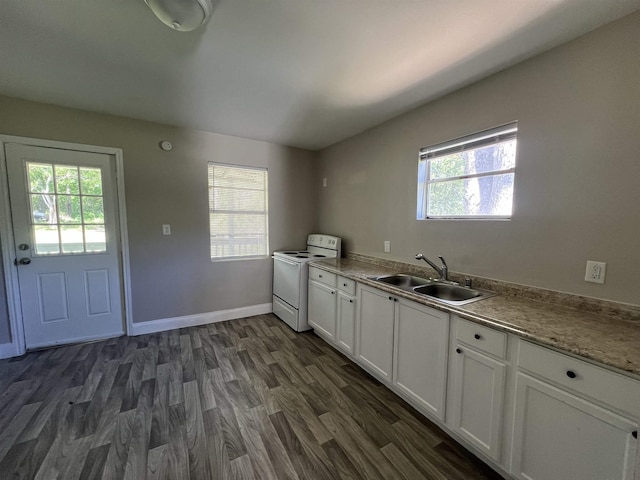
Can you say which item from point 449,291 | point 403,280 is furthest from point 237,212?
point 449,291

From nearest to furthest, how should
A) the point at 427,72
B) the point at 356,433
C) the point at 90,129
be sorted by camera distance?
the point at 356,433 < the point at 427,72 < the point at 90,129

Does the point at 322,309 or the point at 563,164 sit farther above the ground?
the point at 563,164

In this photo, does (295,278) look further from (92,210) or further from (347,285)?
(92,210)

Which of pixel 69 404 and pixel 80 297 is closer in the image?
pixel 69 404

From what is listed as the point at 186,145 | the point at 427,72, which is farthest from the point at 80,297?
the point at 427,72

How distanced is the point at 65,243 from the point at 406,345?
3.47m

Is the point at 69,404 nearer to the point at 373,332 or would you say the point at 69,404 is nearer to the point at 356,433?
the point at 356,433

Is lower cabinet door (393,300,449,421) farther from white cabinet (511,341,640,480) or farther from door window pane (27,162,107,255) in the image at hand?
door window pane (27,162,107,255)

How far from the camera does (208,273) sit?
332 cm

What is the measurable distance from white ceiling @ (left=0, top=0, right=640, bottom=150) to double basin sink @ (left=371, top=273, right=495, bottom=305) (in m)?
1.59

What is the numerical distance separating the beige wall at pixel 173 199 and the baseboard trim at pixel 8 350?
0.18 metres

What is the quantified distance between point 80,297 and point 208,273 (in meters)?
1.28

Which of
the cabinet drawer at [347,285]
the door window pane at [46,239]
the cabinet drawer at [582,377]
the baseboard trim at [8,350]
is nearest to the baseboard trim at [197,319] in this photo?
the baseboard trim at [8,350]

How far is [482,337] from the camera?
139 centimetres
